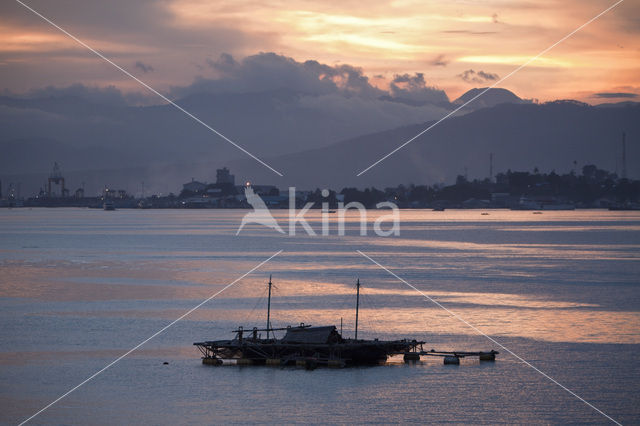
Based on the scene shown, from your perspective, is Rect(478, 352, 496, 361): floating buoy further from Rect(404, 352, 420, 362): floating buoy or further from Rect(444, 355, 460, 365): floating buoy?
Rect(404, 352, 420, 362): floating buoy

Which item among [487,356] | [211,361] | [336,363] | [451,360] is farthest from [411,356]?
[211,361]

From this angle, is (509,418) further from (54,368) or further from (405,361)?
(54,368)

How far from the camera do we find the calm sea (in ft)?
97.9

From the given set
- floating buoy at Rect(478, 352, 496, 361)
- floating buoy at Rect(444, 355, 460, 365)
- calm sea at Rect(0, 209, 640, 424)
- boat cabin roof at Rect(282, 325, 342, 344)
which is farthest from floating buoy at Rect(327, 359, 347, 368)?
floating buoy at Rect(478, 352, 496, 361)

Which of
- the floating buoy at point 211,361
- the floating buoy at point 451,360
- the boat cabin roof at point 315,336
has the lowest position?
the floating buoy at point 211,361

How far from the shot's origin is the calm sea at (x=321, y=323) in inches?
1174

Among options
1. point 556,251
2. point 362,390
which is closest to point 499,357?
point 362,390

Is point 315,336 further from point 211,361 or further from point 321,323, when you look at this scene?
point 321,323

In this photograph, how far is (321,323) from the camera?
4484 centimetres

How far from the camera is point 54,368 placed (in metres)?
34.9

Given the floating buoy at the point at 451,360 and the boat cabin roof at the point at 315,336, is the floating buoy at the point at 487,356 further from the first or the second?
the boat cabin roof at the point at 315,336

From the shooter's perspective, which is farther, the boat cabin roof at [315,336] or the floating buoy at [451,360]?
the boat cabin roof at [315,336]

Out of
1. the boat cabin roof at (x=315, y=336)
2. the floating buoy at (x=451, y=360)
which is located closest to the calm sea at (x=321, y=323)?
the floating buoy at (x=451, y=360)

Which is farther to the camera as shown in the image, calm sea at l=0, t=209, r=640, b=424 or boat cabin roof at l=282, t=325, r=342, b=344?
boat cabin roof at l=282, t=325, r=342, b=344
